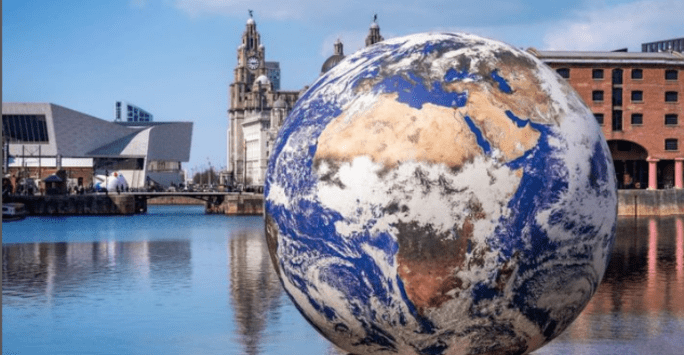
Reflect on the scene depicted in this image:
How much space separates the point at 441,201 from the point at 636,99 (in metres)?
72.8

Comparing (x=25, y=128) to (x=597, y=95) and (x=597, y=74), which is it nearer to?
(x=597, y=95)

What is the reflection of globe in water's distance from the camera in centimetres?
1011

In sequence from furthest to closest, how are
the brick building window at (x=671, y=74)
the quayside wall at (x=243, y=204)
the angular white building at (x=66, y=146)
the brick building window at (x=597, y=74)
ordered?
the angular white building at (x=66, y=146), the quayside wall at (x=243, y=204), the brick building window at (x=671, y=74), the brick building window at (x=597, y=74)

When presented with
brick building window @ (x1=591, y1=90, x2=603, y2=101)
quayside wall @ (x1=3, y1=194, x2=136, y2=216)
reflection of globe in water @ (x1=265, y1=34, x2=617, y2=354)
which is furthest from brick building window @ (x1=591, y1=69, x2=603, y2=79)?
reflection of globe in water @ (x1=265, y1=34, x2=617, y2=354)

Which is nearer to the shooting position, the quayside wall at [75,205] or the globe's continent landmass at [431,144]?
the globe's continent landmass at [431,144]

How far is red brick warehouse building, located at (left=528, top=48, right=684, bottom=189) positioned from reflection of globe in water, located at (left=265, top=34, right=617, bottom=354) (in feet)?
223

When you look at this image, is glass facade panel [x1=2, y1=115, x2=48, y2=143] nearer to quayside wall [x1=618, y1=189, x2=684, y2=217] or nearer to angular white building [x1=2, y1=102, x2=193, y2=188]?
angular white building [x1=2, y1=102, x2=193, y2=188]

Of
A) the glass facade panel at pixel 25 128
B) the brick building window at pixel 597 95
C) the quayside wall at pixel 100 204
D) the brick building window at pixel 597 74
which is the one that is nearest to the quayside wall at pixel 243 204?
the quayside wall at pixel 100 204

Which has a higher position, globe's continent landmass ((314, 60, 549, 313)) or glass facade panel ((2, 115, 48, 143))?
glass facade panel ((2, 115, 48, 143))

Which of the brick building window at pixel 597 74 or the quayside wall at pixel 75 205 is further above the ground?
the brick building window at pixel 597 74

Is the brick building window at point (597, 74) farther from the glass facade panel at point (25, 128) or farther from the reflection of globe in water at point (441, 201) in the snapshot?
the glass facade panel at point (25, 128)

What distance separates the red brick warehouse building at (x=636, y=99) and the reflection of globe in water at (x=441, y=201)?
223 feet

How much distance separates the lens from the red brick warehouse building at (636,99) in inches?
3076

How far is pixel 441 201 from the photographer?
10.0 metres
